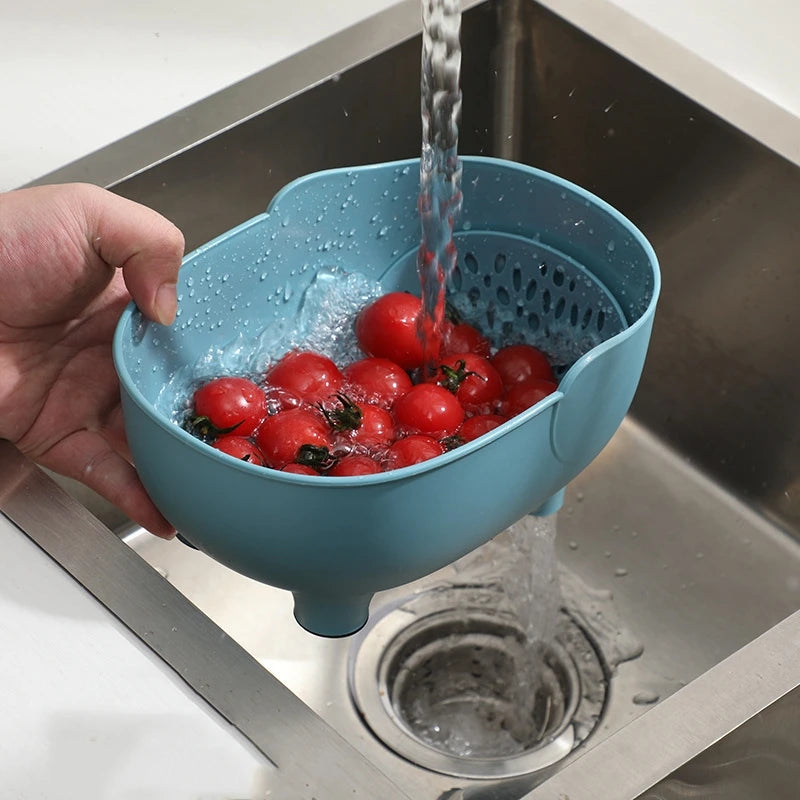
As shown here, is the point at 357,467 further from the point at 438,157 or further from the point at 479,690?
the point at 479,690

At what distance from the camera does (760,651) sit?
2.13 ft

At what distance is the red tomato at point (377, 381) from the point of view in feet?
2.62

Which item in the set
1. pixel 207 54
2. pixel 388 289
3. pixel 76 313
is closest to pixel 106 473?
pixel 76 313

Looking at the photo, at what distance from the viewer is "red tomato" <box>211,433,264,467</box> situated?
74cm

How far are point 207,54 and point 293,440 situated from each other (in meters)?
0.42

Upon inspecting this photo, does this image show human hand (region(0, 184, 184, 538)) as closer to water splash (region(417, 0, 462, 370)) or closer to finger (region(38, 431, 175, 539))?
finger (region(38, 431, 175, 539))

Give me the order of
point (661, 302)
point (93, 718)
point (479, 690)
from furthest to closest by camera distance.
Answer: point (661, 302) < point (479, 690) < point (93, 718)

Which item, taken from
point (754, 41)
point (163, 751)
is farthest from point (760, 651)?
point (754, 41)

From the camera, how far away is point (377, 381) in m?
0.80

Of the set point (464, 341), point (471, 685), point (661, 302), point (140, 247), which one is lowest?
point (471, 685)

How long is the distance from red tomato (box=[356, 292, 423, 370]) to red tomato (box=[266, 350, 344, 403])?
1.4 inches

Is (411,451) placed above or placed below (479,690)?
above

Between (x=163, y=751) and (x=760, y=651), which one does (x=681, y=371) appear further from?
(x=163, y=751)

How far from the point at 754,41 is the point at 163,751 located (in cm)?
72
